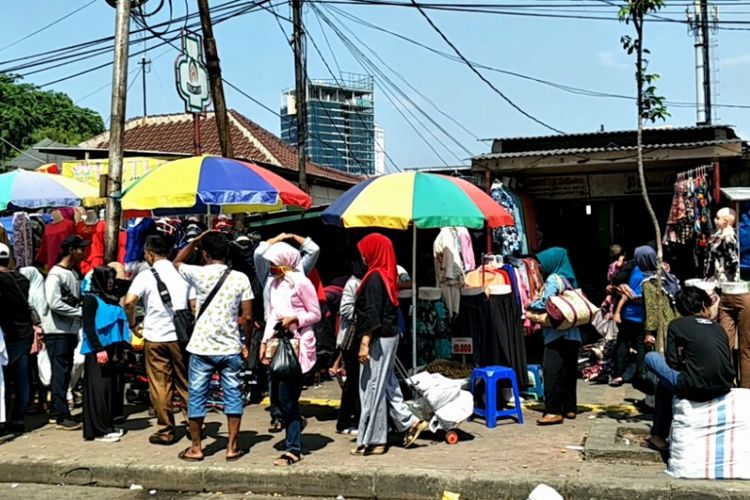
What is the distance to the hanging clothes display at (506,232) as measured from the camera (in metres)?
10.2

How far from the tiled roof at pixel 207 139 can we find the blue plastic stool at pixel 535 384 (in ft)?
51.1

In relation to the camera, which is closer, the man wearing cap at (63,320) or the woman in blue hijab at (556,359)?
the woman in blue hijab at (556,359)

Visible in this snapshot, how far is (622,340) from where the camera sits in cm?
942

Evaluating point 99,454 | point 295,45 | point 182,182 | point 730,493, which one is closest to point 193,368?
point 99,454

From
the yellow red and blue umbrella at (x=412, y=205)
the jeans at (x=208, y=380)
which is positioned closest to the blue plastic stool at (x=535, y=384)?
the yellow red and blue umbrella at (x=412, y=205)

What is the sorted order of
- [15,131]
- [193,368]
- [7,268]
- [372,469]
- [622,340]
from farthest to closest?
[15,131] → [622,340] → [7,268] → [193,368] → [372,469]

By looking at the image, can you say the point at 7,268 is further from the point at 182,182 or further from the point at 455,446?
the point at 455,446

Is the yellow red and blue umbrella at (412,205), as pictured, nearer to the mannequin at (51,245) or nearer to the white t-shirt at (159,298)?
the white t-shirt at (159,298)

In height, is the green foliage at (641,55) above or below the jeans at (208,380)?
above

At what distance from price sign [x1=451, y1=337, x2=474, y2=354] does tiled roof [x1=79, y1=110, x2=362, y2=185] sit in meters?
15.5

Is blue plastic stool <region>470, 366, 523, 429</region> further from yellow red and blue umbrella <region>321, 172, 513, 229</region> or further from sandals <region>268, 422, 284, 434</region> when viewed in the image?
sandals <region>268, 422, 284, 434</region>

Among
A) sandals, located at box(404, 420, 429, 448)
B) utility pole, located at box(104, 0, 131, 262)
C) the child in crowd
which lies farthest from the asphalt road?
the child in crowd

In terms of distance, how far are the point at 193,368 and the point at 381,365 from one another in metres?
1.58

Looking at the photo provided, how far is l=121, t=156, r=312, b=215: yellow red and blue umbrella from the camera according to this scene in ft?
25.1
